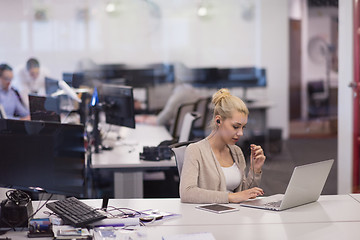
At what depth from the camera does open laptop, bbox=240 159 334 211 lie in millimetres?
2617

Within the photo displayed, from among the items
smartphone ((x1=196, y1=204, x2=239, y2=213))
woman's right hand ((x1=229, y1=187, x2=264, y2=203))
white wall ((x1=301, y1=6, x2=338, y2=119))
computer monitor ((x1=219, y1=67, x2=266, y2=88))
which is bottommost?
smartphone ((x1=196, y1=204, x2=239, y2=213))

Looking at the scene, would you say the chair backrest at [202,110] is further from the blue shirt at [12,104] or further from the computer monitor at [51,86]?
the blue shirt at [12,104]

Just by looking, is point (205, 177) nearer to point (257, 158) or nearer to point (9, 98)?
point (257, 158)

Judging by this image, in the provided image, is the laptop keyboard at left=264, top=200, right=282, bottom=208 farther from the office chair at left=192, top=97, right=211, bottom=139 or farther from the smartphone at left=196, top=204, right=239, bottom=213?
the office chair at left=192, top=97, right=211, bottom=139

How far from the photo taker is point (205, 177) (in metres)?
3.06

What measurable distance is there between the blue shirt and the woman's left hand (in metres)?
3.79

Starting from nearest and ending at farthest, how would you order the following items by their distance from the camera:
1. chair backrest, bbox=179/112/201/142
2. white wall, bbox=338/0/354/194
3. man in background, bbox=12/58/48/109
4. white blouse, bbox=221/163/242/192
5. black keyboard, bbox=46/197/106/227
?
black keyboard, bbox=46/197/106/227 < white blouse, bbox=221/163/242/192 < chair backrest, bbox=179/112/201/142 < white wall, bbox=338/0/354/194 < man in background, bbox=12/58/48/109

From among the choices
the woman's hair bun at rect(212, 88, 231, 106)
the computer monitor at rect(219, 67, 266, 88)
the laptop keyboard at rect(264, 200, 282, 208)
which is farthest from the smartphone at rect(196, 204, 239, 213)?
the computer monitor at rect(219, 67, 266, 88)

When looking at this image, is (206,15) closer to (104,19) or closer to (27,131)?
(104,19)

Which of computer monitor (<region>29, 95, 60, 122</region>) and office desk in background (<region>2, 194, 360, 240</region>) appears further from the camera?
computer monitor (<region>29, 95, 60, 122</region>)

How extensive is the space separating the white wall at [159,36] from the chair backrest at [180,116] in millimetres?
3237

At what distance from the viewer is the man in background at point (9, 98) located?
20.4ft

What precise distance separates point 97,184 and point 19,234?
3088mm

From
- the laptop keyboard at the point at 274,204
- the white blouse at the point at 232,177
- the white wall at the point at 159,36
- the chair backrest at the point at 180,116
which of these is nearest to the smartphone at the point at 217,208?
the laptop keyboard at the point at 274,204
